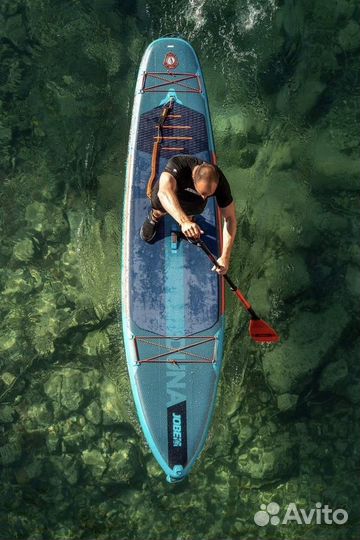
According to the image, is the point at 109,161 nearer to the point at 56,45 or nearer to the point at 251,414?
the point at 56,45

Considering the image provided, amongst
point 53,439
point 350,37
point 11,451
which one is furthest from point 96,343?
point 350,37

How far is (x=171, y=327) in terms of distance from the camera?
26.0ft

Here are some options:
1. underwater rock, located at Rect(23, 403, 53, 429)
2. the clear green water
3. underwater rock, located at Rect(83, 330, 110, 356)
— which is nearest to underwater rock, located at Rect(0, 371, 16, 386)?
the clear green water

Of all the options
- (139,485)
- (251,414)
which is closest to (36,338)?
(139,485)

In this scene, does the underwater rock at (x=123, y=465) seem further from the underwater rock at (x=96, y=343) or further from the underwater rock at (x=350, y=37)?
the underwater rock at (x=350, y=37)

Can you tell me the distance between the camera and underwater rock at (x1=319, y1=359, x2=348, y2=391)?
873 cm

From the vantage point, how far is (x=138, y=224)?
26.5 feet

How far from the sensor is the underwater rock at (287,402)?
28.6 ft

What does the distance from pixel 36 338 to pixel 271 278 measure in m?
3.19

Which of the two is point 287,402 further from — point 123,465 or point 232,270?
point 123,465

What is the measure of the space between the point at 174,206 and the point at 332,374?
12.5 ft

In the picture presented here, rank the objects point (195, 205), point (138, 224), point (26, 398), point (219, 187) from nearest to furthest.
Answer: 1. point (219, 187)
2. point (195, 205)
3. point (138, 224)
4. point (26, 398)

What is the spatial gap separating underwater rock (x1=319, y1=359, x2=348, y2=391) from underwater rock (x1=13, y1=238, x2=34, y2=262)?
4.18 m

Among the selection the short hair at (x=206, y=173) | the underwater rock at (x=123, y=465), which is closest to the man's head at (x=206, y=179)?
the short hair at (x=206, y=173)
